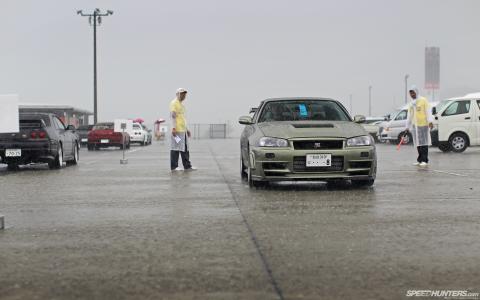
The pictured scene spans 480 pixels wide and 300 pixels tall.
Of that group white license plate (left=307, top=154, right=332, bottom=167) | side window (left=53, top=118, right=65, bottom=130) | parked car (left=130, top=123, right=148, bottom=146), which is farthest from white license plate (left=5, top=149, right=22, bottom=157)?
parked car (left=130, top=123, right=148, bottom=146)

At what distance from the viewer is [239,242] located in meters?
5.67

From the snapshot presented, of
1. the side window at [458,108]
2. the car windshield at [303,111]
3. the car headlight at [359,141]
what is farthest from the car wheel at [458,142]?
the car headlight at [359,141]

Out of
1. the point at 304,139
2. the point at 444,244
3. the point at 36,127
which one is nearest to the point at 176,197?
the point at 304,139

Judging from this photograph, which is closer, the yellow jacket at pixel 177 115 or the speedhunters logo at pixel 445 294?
the speedhunters logo at pixel 445 294

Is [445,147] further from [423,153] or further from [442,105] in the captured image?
[423,153]

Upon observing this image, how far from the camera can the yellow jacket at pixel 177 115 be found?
14.6 meters

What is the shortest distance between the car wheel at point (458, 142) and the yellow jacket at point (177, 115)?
12340 mm

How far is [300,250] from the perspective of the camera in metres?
5.32

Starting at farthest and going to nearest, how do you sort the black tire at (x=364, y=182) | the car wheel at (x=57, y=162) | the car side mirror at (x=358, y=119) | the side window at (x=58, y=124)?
the side window at (x=58, y=124) → the car wheel at (x=57, y=162) → the car side mirror at (x=358, y=119) → the black tire at (x=364, y=182)

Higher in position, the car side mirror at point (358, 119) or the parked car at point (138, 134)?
the car side mirror at point (358, 119)

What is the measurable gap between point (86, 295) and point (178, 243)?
1.66 m

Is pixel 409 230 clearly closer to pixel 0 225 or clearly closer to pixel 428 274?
pixel 428 274

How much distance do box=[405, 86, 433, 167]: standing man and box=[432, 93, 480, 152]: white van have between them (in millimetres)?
8307

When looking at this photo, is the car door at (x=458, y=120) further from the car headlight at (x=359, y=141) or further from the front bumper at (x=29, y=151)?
the car headlight at (x=359, y=141)
